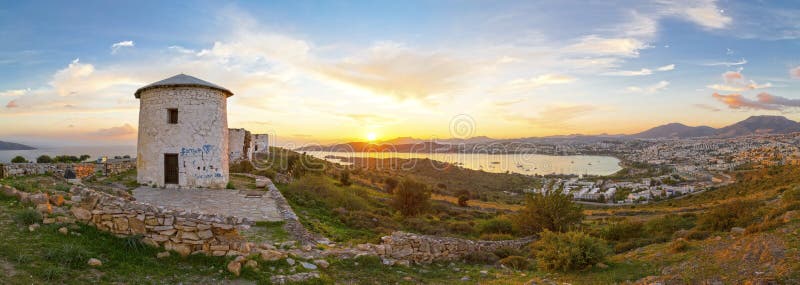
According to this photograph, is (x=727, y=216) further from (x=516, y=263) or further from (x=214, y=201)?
(x=214, y=201)

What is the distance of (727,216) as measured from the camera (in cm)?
1230

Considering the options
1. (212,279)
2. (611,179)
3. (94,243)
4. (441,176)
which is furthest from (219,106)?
(611,179)

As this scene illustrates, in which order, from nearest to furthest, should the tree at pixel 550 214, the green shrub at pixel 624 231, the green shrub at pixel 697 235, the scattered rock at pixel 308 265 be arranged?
the scattered rock at pixel 308 265, the green shrub at pixel 697 235, the green shrub at pixel 624 231, the tree at pixel 550 214

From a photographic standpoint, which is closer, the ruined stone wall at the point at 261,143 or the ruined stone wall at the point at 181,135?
the ruined stone wall at the point at 181,135

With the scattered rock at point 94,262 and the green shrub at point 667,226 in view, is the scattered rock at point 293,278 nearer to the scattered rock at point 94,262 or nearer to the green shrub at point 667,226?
the scattered rock at point 94,262

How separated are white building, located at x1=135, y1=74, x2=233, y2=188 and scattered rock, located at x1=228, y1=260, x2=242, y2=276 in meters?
10.3

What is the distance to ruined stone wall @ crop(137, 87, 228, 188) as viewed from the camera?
14125 mm

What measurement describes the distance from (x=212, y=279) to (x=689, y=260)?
8.51m

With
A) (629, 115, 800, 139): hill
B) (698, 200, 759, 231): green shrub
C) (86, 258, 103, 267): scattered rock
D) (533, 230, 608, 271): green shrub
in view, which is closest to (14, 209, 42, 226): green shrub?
(86, 258, 103, 267): scattered rock

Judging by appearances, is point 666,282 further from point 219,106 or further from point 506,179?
point 506,179

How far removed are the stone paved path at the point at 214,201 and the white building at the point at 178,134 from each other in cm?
75

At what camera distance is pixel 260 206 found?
37.2ft

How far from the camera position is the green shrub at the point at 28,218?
5730 mm

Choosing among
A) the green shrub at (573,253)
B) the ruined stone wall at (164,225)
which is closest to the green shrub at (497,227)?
the green shrub at (573,253)
